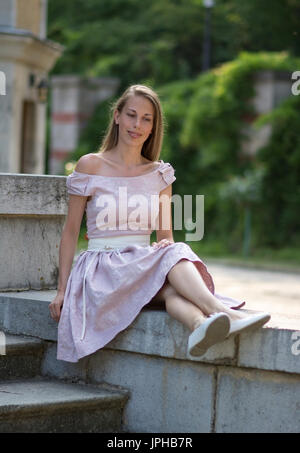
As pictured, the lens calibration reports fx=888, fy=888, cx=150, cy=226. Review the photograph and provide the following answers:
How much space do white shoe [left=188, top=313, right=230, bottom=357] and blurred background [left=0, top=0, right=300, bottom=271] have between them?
8.22 meters

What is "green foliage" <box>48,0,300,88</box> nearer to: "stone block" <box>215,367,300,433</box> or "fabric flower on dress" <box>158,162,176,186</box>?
"fabric flower on dress" <box>158,162,176,186</box>

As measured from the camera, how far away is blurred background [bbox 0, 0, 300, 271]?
46.8 ft

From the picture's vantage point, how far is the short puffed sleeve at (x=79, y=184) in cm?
458

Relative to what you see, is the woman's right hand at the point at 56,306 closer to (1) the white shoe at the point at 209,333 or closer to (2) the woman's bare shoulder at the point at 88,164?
(2) the woman's bare shoulder at the point at 88,164

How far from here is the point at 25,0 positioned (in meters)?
13.5

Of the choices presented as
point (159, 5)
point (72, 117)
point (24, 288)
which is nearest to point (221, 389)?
point (24, 288)

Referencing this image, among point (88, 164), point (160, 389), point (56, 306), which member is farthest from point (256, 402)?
point (88, 164)

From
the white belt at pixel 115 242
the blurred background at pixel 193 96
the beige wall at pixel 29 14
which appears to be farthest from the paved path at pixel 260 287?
the beige wall at pixel 29 14

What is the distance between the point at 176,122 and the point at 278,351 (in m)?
19.1

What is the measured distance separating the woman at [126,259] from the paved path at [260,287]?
2.78 meters

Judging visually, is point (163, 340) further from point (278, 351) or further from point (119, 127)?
point (119, 127)

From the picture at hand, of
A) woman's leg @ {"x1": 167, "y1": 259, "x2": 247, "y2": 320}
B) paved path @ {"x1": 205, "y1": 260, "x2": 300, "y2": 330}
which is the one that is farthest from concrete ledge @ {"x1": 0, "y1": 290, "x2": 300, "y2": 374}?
paved path @ {"x1": 205, "y1": 260, "x2": 300, "y2": 330}

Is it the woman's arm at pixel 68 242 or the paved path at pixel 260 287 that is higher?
the woman's arm at pixel 68 242

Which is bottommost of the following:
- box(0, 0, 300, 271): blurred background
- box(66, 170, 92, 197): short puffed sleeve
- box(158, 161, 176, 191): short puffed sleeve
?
box(66, 170, 92, 197): short puffed sleeve
